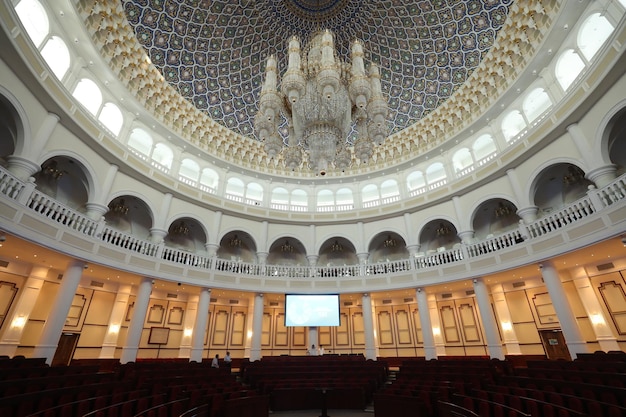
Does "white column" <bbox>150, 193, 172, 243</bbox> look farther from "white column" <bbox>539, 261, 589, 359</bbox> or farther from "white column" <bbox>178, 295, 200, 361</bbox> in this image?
"white column" <bbox>539, 261, 589, 359</bbox>

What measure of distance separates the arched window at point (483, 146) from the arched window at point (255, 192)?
1266 cm

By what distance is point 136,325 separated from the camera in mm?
11961

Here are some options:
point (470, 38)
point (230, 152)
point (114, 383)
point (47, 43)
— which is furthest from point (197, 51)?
point (114, 383)

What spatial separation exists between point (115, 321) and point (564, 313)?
61.2 feet

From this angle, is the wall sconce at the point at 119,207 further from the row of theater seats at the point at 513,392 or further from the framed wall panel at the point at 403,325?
the framed wall panel at the point at 403,325

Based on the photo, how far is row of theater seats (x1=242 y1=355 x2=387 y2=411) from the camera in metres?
8.02

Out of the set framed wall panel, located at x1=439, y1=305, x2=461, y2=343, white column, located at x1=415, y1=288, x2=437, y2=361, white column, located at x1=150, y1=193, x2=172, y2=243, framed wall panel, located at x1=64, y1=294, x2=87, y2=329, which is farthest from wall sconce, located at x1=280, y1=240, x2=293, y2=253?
framed wall panel, located at x1=64, y1=294, x2=87, y2=329

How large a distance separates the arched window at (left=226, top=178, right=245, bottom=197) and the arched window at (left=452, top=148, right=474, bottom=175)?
41.5 ft

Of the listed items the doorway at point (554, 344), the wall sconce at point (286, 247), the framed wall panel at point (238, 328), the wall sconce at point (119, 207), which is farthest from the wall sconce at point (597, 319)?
the wall sconce at point (119, 207)

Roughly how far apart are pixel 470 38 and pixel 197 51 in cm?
1415

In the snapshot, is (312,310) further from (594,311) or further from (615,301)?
(615,301)

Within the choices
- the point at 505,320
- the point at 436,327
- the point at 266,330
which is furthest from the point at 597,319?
the point at 266,330

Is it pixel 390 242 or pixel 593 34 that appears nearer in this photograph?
pixel 593 34

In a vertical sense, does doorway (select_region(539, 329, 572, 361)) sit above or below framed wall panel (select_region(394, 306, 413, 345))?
below
